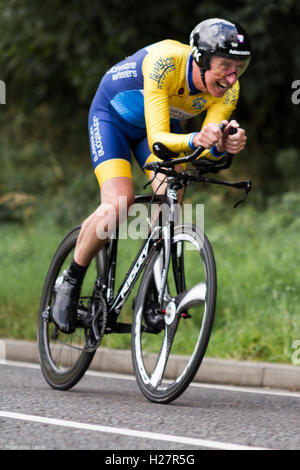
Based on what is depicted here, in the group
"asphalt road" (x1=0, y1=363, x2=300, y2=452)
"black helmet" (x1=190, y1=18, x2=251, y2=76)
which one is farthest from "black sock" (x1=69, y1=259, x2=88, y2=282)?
"black helmet" (x1=190, y1=18, x2=251, y2=76)

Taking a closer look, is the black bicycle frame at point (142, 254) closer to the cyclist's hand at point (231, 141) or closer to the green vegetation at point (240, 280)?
the cyclist's hand at point (231, 141)

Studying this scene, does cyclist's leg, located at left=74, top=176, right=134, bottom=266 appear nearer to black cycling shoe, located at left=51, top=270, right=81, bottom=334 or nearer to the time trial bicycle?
the time trial bicycle

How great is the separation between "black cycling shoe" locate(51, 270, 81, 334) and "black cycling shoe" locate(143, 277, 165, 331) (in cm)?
65

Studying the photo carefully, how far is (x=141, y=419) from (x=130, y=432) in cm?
32

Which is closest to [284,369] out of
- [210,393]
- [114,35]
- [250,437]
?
[210,393]

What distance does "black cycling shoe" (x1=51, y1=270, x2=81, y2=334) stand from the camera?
5.35 metres

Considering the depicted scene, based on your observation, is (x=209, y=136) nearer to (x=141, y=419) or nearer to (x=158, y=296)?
(x=158, y=296)

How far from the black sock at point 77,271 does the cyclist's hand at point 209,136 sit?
1.45m

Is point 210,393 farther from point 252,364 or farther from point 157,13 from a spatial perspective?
point 157,13

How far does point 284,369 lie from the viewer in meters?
5.78

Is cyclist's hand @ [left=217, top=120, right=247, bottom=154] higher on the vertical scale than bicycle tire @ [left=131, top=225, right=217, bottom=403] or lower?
higher

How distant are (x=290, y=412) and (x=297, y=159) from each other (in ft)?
29.5

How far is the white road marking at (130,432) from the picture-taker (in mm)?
3645

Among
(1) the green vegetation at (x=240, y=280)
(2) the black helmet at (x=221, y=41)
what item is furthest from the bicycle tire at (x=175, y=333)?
(1) the green vegetation at (x=240, y=280)
